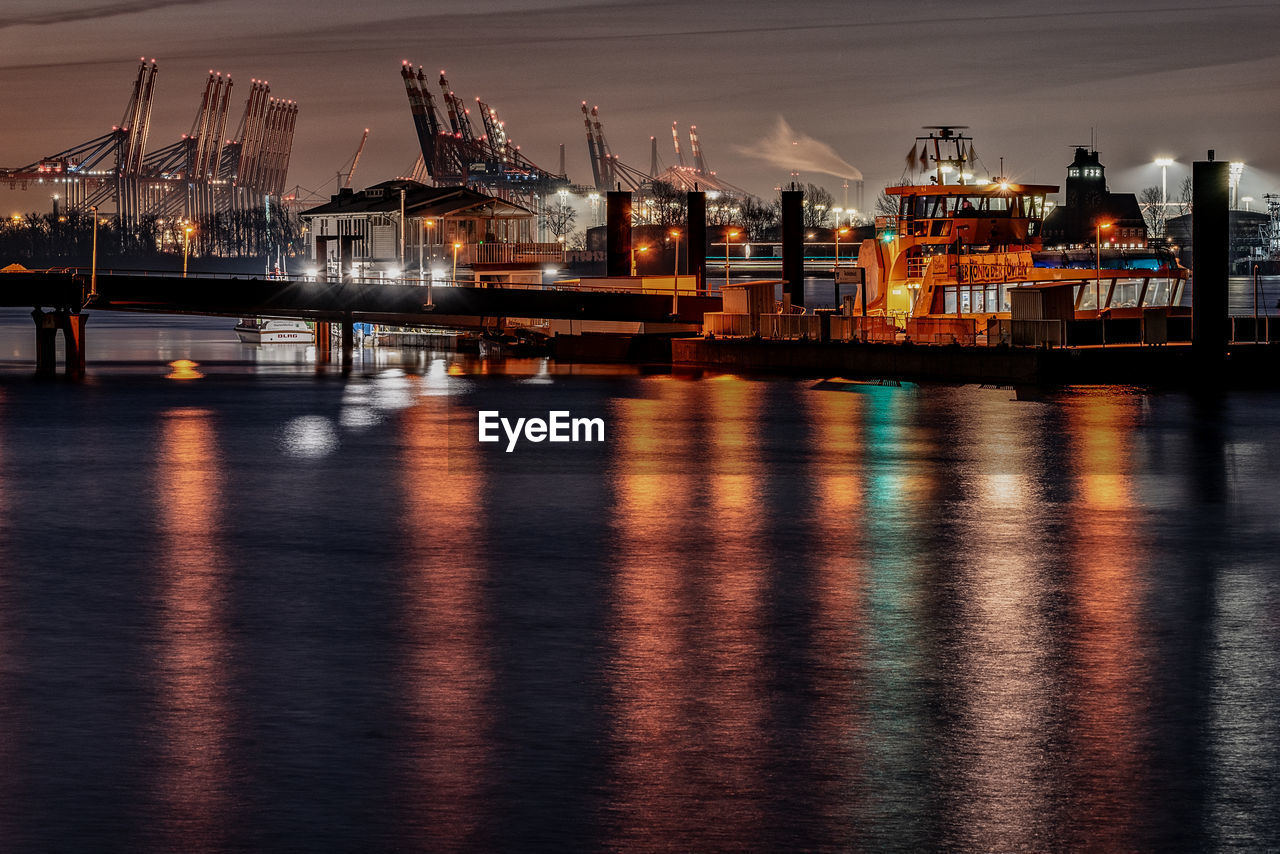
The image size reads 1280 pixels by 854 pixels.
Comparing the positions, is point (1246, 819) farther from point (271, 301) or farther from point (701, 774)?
point (271, 301)

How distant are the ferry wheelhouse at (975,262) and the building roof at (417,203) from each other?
48.4 metres

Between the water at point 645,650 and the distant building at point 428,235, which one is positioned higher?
the distant building at point 428,235

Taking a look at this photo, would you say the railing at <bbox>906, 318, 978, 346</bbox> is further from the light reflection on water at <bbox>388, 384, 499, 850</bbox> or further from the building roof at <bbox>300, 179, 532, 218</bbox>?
the building roof at <bbox>300, 179, 532, 218</bbox>

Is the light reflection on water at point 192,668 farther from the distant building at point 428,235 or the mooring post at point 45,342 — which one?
the distant building at point 428,235

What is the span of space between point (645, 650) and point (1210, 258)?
138 feet

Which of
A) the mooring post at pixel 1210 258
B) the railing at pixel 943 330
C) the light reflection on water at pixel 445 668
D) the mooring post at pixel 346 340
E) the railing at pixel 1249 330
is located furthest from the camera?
the mooring post at pixel 346 340

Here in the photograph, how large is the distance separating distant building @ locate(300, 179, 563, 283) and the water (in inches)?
2936

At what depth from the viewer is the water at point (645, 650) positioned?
11.6 m

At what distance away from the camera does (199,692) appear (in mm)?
15055

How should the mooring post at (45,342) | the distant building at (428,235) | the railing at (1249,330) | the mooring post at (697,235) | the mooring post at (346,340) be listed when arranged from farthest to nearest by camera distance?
1. the distant building at (428,235)
2. the mooring post at (346,340)
3. the mooring post at (697,235)
4. the mooring post at (45,342)
5. the railing at (1249,330)

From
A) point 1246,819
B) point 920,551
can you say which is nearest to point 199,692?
point 1246,819

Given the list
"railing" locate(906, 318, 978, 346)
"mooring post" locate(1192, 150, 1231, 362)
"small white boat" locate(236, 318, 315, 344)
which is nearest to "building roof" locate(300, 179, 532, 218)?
"small white boat" locate(236, 318, 315, 344)

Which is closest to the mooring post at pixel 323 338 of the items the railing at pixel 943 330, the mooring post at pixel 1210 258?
the railing at pixel 943 330

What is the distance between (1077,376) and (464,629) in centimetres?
4217
